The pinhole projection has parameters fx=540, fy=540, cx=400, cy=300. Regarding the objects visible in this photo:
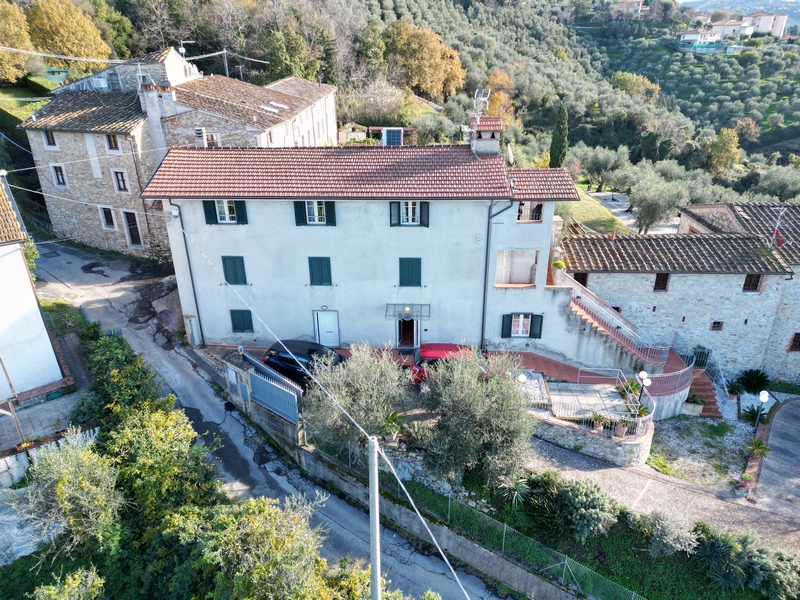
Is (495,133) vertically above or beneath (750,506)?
above

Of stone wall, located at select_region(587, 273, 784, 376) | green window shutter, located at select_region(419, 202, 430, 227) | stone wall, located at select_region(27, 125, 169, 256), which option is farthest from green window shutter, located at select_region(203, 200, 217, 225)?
stone wall, located at select_region(587, 273, 784, 376)

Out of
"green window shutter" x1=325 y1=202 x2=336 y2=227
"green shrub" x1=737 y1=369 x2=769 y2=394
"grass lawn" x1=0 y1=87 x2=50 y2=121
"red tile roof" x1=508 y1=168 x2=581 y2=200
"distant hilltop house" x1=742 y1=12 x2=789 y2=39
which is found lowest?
"green shrub" x1=737 y1=369 x2=769 y2=394

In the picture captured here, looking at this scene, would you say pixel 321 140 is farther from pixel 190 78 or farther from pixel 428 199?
pixel 428 199

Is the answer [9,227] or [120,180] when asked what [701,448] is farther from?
[120,180]

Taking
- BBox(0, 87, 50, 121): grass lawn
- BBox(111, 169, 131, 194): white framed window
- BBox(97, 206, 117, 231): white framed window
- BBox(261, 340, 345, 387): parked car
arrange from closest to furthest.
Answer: BBox(261, 340, 345, 387): parked car
BBox(111, 169, 131, 194): white framed window
BBox(97, 206, 117, 231): white framed window
BBox(0, 87, 50, 121): grass lawn

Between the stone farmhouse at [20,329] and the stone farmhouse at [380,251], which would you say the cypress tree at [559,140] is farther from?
the stone farmhouse at [20,329]

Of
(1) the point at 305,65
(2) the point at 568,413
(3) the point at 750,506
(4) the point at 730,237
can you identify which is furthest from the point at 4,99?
(3) the point at 750,506

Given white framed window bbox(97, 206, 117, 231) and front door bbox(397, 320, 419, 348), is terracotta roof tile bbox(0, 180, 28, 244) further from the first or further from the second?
front door bbox(397, 320, 419, 348)
